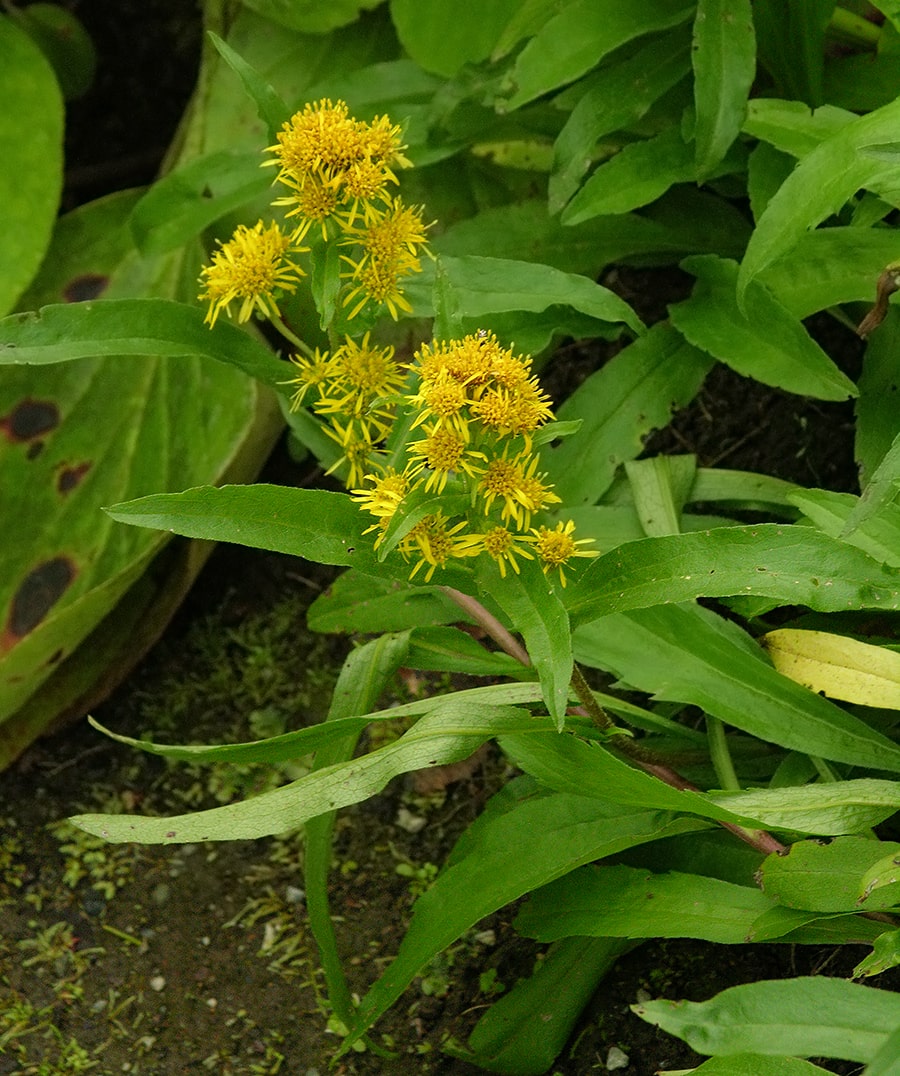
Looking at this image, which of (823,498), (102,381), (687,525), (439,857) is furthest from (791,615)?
(102,381)

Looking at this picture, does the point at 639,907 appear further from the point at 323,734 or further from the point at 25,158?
the point at 25,158

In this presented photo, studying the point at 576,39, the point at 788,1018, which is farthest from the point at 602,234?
the point at 788,1018

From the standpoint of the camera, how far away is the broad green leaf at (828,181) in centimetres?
145

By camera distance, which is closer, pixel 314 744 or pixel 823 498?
pixel 314 744

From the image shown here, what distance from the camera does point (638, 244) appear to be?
2057mm

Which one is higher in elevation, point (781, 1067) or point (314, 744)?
point (314, 744)

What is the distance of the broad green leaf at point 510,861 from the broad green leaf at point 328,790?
7.2 inches

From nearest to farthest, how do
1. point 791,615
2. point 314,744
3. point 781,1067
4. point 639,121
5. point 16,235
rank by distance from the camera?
1. point 781,1067
2. point 314,744
3. point 791,615
4. point 639,121
5. point 16,235

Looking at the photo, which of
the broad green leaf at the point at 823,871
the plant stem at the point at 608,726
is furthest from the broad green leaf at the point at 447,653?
the broad green leaf at the point at 823,871

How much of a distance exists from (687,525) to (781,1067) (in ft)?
2.66

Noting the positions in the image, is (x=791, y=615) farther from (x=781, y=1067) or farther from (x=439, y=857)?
(x=781, y=1067)

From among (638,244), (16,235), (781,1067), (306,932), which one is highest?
(16,235)

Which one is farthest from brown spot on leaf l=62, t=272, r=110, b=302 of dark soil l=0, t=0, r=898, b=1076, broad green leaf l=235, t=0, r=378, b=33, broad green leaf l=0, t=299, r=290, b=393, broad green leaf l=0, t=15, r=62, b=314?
broad green leaf l=0, t=299, r=290, b=393

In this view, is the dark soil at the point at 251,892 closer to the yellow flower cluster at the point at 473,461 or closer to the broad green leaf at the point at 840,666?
the broad green leaf at the point at 840,666
